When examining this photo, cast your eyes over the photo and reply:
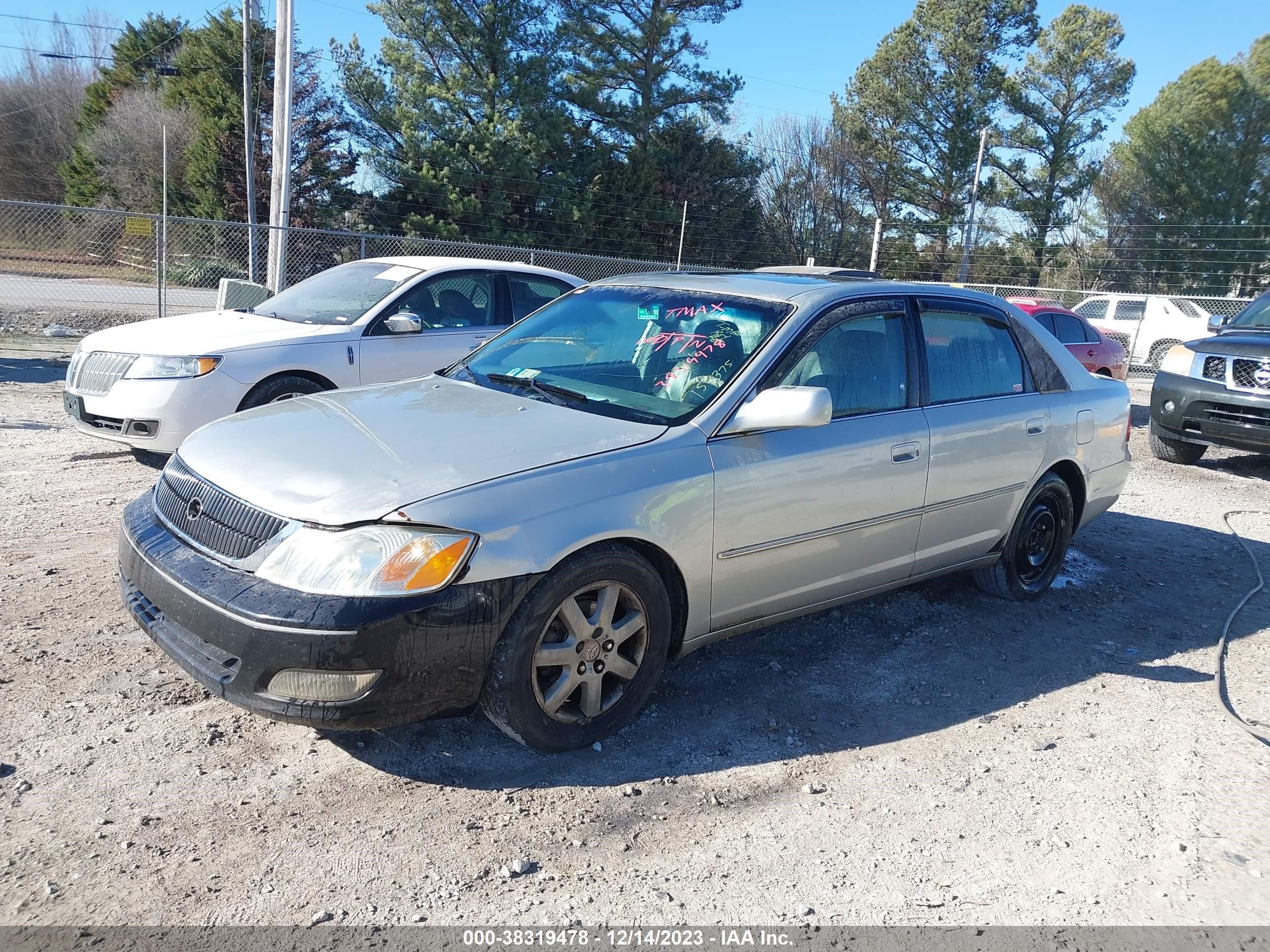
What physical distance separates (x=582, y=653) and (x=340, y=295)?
16.8 feet

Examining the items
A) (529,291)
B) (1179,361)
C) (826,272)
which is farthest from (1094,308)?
(826,272)

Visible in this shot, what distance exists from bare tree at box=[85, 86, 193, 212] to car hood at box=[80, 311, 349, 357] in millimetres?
30486

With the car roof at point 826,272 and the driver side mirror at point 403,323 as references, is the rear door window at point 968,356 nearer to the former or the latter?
the car roof at point 826,272

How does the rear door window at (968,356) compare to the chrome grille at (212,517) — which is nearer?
the chrome grille at (212,517)

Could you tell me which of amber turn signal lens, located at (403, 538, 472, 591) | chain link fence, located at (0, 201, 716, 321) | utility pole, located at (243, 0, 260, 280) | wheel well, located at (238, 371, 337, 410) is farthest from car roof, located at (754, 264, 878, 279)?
utility pole, located at (243, 0, 260, 280)

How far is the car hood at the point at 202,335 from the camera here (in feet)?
21.3

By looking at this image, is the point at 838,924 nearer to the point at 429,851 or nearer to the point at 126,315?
the point at 429,851

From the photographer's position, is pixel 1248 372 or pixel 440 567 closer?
pixel 440 567

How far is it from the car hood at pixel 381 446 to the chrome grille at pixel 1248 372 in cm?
781

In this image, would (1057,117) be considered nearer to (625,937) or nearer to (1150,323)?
(1150,323)

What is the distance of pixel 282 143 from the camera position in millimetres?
13336

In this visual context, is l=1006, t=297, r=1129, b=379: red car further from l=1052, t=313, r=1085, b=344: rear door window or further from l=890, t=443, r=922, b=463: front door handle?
l=890, t=443, r=922, b=463: front door handle

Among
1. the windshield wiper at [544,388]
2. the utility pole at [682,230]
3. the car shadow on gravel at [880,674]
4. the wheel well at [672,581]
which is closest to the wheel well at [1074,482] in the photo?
the car shadow on gravel at [880,674]

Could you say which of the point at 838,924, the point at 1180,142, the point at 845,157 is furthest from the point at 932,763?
the point at 1180,142
